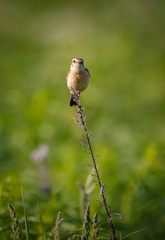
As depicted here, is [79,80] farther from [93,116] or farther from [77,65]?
[93,116]

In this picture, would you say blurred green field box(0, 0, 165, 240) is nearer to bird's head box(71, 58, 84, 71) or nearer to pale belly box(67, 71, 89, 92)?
pale belly box(67, 71, 89, 92)

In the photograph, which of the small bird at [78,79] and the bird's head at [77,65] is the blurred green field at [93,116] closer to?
the small bird at [78,79]

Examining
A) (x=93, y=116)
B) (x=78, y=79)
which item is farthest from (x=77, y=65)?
(x=93, y=116)

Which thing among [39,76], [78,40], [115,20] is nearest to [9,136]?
[39,76]

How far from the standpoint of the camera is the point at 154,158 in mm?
3660

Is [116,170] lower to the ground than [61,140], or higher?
lower

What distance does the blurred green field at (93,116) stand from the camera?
10.7 feet

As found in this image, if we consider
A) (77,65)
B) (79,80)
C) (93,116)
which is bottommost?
(79,80)

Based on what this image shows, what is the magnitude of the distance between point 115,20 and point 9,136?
13.9 metres

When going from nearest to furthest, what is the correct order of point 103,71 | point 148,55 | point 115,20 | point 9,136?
point 9,136
point 103,71
point 148,55
point 115,20

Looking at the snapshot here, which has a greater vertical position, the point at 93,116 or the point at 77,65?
the point at 93,116

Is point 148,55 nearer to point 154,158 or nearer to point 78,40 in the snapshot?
point 78,40

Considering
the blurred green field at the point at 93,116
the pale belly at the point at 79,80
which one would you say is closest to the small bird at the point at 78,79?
the pale belly at the point at 79,80

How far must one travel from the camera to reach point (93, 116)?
6.85 metres
